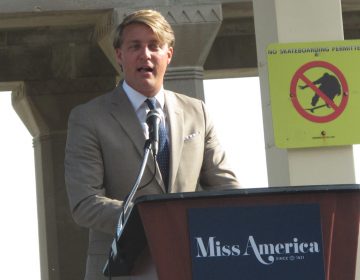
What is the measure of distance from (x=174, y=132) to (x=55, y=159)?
545 inches

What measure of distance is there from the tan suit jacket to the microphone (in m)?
0.23

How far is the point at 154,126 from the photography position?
461cm

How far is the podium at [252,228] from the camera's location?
13.1 ft

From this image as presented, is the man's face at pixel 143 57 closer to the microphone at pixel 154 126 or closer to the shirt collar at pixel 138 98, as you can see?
the shirt collar at pixel 138 98

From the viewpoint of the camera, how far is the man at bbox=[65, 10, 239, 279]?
4848mm

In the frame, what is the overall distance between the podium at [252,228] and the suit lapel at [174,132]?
780 mm

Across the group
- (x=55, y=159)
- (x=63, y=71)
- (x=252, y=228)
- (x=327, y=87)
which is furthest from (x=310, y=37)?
(x=55, y=159)

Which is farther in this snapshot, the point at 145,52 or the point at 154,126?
the point at 145,52

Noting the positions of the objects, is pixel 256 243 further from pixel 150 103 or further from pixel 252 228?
pixel 150 103

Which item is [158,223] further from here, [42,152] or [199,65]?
[42,152]

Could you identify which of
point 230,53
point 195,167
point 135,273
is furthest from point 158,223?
point 230,53

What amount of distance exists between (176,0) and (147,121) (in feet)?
27.8

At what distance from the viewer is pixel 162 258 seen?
3.98 metres

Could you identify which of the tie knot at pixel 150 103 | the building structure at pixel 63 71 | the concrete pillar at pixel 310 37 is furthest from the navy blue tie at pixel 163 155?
the building structure at pixel 63 71
